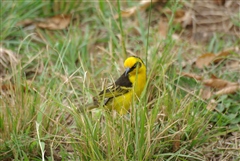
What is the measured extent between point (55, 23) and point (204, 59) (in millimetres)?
2185

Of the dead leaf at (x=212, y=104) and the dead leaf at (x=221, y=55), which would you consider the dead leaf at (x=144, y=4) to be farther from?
the dead leaf at (x=212, y=104)

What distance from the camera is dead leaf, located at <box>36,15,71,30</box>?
684 centimetres

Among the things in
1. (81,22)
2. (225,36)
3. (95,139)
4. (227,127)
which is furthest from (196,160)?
(81,22)

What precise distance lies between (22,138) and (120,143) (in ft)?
3.25

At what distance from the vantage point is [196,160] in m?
4.39

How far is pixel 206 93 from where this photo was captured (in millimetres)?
5309

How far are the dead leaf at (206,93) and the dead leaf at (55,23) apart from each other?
2.36 m

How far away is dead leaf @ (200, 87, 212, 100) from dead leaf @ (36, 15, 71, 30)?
7.74 ft

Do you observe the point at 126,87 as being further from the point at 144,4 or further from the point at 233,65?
the point at 144,4

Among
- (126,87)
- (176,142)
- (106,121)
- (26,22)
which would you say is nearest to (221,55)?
(126,87)

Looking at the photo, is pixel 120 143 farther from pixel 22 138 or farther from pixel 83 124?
pixel 22 138

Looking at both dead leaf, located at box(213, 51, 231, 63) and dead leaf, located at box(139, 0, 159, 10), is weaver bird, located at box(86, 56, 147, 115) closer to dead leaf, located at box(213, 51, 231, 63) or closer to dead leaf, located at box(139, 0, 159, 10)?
dead leaf, located at box(213, 51, 231, 63)

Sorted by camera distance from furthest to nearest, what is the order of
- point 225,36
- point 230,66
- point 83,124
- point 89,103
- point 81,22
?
point 81,22, point 225,36, point 230,66, point 89,103, point 83,124

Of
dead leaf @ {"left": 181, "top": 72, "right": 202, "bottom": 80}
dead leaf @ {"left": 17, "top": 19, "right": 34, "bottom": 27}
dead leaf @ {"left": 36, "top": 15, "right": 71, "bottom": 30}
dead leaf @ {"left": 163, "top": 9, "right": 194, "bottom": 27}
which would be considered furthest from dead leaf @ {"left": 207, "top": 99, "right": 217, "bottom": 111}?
dead leaf @ {"left": 17, "top": 19, "right": 34, "bottom": 27}
